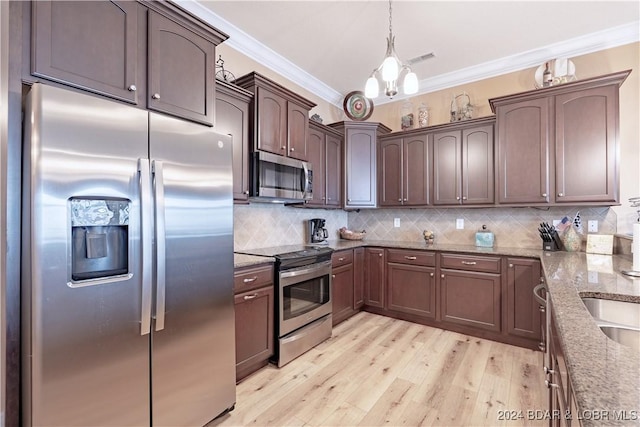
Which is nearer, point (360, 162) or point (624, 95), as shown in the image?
point (624, 95)

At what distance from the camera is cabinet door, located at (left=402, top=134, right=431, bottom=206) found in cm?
360

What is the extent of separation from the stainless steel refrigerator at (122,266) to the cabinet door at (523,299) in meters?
2.58

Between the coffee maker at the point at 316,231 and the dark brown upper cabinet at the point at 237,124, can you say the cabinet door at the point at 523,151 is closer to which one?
the coffee maker at the point at 316,231

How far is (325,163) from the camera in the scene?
361 centimetres

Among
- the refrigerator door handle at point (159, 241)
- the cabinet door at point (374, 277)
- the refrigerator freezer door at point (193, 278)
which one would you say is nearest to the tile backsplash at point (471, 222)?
the cabinet door at point (374, 277)

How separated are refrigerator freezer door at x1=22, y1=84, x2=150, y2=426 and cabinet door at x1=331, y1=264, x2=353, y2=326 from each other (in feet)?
6.73

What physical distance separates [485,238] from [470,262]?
51 cm

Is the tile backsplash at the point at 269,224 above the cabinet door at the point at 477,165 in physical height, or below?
below

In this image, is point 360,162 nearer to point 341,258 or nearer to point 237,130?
point 341,258

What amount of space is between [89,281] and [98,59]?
3.38 feet

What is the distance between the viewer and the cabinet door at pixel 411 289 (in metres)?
3.26

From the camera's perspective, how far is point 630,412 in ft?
1.66

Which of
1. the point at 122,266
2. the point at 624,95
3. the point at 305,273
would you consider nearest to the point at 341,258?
the point at 305,273

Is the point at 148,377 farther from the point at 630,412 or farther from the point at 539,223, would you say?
the point at 539,223
